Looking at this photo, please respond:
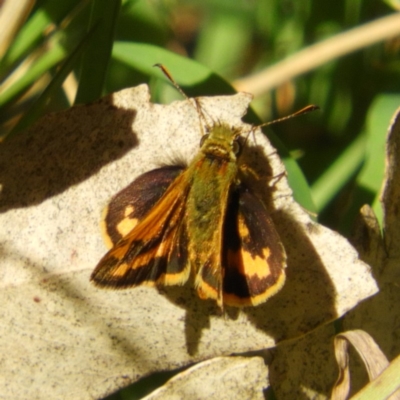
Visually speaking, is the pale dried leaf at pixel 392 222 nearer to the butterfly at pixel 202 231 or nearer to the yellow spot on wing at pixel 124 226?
the butterfly at pixel 202 231

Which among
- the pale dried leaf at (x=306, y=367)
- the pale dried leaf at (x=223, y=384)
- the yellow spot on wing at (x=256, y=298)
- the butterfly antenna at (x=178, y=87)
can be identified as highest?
the butterfly antenna at (x=178, y=87)

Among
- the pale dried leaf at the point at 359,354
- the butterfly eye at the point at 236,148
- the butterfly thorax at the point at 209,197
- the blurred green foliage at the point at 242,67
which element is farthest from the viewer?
the blurred green foliage at the point at 242,67

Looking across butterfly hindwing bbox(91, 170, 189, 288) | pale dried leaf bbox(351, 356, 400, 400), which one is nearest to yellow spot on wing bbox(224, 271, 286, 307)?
butterfly hindwing bbox(91, 170, 189, 288)

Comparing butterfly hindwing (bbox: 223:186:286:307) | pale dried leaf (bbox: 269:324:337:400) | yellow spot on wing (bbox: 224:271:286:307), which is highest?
butterfly hindwing (bbox: 223:186:286:307)

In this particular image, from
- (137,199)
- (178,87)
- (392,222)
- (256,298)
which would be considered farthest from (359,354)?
(178,87)

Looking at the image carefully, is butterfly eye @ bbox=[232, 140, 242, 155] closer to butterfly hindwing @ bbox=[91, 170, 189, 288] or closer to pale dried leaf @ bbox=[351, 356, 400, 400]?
butterfly hindwing @ bbox=[91, 170, 189, 288]

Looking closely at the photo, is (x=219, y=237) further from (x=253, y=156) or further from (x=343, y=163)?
(x=343, y=163)

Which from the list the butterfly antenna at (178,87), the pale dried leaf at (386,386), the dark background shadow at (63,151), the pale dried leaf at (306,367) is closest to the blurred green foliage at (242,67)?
the butterfly antenna at (178,87)
